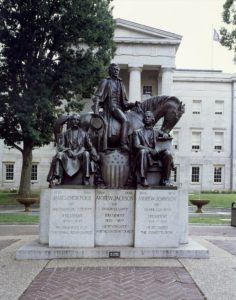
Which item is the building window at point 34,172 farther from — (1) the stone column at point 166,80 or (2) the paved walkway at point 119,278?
(2) the paved walkway at point 119,278

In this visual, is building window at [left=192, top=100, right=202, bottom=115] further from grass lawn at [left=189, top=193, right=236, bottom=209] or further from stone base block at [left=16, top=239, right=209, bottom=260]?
stone base block at [left=16, top=239, right=209, bottom=260]

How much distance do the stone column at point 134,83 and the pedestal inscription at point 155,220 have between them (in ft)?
143

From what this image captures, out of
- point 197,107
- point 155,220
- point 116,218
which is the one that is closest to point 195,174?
point 197,107

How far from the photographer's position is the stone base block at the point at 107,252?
8.89 m

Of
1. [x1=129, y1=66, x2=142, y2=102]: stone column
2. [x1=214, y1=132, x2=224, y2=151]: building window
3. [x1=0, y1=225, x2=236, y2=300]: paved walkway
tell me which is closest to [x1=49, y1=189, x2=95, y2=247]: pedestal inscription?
[x1=0, y1=225, x2=236, y2=300]: paved walkway

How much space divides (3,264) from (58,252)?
1190mm

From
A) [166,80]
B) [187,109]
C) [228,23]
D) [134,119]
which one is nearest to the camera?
[134,119]

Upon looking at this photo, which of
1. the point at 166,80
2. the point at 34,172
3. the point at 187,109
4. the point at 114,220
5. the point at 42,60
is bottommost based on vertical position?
the point at 114,220

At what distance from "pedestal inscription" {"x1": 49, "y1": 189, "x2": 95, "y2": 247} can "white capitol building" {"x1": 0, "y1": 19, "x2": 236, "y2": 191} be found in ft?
145

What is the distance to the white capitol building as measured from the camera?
2127 inches

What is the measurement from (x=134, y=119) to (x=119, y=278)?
4507mm

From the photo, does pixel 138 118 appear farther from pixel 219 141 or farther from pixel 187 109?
pixel 219 141

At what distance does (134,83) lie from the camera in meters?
53.5

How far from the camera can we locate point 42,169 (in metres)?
57.5
